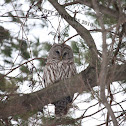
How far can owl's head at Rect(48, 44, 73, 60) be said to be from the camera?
218 inches

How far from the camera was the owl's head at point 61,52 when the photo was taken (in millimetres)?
5547

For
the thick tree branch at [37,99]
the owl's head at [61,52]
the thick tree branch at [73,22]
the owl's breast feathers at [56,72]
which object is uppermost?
the thick tree branch at [73,22]

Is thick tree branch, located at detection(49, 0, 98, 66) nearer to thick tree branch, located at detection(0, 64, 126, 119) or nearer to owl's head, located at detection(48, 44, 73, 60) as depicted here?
thick tree branch, located at detection(0, 64, 126, 119)

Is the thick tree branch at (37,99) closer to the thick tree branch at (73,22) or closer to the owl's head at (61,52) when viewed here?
the thick tree branch at (73,22)

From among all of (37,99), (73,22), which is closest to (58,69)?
(37,99)

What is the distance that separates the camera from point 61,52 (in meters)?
5.65

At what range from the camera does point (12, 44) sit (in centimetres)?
523

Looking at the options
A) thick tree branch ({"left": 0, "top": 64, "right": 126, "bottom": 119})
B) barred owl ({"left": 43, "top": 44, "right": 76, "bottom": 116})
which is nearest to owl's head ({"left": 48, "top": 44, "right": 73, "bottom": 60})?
barred owl ({"left": 43, "top": 44, "right": 76, "bottom": 116})

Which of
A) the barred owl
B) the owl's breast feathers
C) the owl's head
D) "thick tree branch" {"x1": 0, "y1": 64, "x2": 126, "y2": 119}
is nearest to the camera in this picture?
"thick tree branch" {"x1": 0, "y1": 64, "x2": 126, "y2": 119}

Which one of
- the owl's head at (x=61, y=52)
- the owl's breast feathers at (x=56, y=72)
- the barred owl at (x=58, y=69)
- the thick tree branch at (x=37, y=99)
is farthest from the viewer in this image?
the owl's head at (x=61, y=52)

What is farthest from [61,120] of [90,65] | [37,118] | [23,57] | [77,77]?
[23,57]

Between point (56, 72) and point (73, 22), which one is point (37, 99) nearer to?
point (73, 22)

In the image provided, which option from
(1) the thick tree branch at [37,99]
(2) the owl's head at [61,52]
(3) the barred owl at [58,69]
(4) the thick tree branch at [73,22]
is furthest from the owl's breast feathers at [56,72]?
(4) the thick tree branch at [73,22]

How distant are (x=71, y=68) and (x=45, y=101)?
157cm
